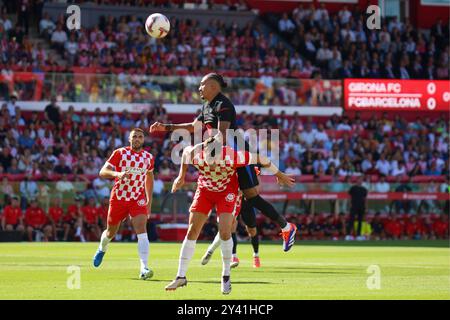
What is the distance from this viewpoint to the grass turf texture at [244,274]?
13.4 metres

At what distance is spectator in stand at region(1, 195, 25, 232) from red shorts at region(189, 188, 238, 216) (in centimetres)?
1954

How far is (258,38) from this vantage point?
44969 millimetres

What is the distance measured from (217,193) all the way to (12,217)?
64.9ft

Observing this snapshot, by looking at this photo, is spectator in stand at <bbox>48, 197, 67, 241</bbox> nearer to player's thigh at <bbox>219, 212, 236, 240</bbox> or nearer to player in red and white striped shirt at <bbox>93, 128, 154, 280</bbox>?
player in red and white striped shirt at <bbox>93, 128, 154, 280</bbox>

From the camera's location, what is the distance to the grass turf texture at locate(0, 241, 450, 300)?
13430mm

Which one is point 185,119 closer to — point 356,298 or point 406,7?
point 406,7

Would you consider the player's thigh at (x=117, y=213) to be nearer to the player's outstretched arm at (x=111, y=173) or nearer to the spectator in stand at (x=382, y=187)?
the player's outstretched arm at (x=111, y=173)

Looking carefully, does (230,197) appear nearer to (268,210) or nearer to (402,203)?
(268,210)

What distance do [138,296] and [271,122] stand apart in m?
27.5

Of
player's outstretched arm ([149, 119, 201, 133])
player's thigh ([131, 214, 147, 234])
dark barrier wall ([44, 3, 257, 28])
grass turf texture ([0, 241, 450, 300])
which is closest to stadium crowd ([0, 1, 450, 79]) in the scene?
dark barrier wall ([44, 3, 257, 28])

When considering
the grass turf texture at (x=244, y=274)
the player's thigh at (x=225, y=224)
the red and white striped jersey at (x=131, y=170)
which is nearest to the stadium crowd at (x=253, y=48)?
the grass turf texture at (x=244, y=274)

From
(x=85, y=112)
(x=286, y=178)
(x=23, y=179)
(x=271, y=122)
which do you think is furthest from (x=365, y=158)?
(x=286, y=178)

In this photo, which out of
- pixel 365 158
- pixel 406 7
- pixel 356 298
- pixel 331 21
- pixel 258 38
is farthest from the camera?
pixel 406 7

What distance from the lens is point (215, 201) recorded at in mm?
13516
